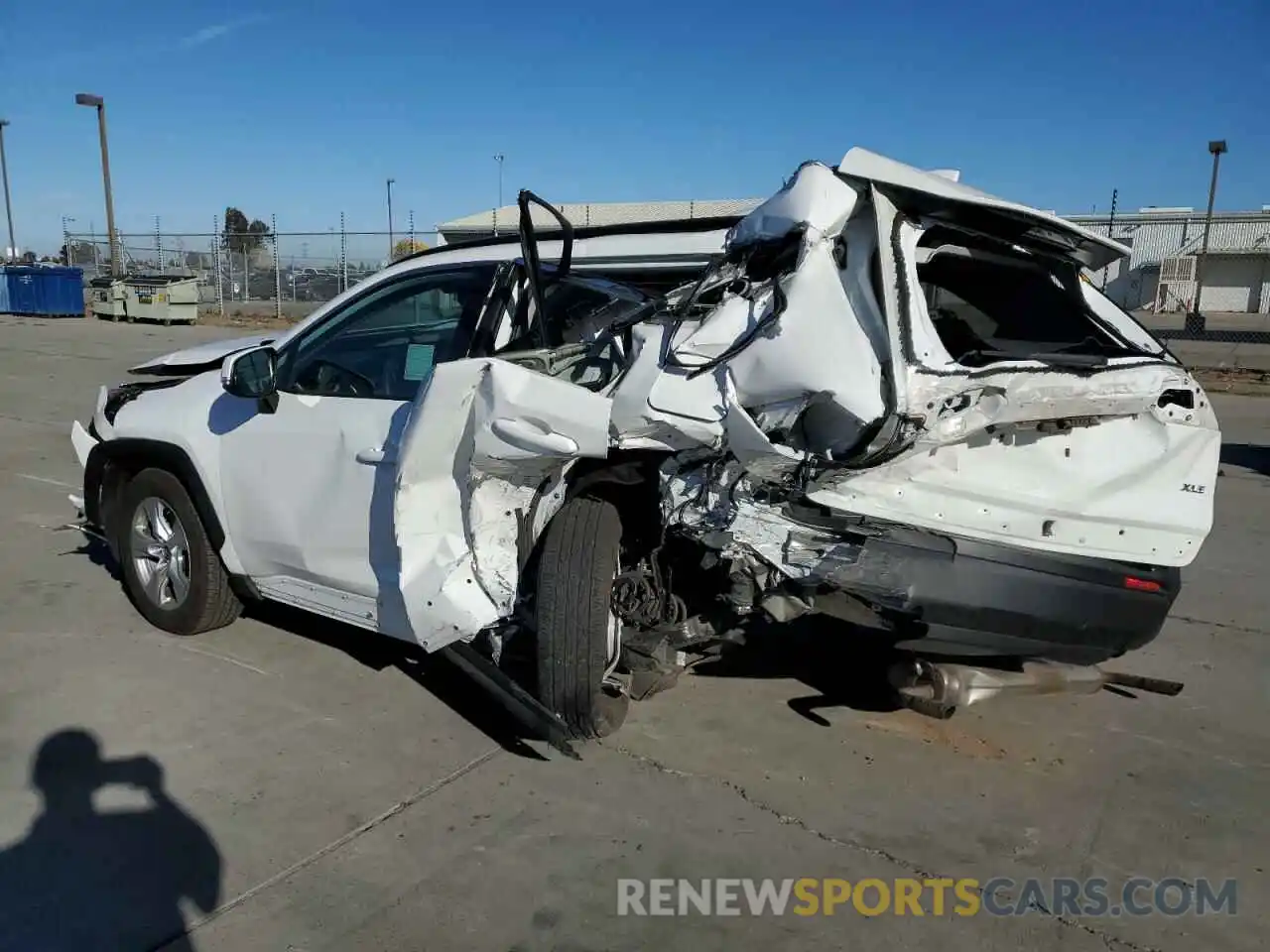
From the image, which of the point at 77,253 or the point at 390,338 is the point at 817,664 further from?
the point at 77,253

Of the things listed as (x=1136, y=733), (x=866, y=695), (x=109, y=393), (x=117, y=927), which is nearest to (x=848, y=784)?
(x=866, y=695)

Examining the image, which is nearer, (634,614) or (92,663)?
(634,614)

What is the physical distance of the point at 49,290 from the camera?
96.8 feet

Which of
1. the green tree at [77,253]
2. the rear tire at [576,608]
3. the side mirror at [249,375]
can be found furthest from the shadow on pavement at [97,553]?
the green tree at [77,253]

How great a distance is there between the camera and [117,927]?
281cm

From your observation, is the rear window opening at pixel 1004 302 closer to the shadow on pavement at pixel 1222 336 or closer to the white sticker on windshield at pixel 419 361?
the white sticker on windshield at pixel 419 361

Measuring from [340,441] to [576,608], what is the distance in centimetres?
124

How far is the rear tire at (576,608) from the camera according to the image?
11.3ft

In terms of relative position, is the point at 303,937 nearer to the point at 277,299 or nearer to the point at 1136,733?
the point at 1136,733

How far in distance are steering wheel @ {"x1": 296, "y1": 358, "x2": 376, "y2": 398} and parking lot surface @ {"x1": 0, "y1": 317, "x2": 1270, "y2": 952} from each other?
1.43ft

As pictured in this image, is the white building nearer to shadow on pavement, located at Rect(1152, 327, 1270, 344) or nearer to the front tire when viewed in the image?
shadow on pavement, located at Rect(1152, 327, 1270, 344)

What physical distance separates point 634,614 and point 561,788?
65cm

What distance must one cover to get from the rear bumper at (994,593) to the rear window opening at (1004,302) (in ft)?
2.31

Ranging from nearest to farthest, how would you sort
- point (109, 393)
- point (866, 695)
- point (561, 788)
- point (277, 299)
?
point (561, 788) < point (866, 695) < point (109, 393) < point (277, 299)
